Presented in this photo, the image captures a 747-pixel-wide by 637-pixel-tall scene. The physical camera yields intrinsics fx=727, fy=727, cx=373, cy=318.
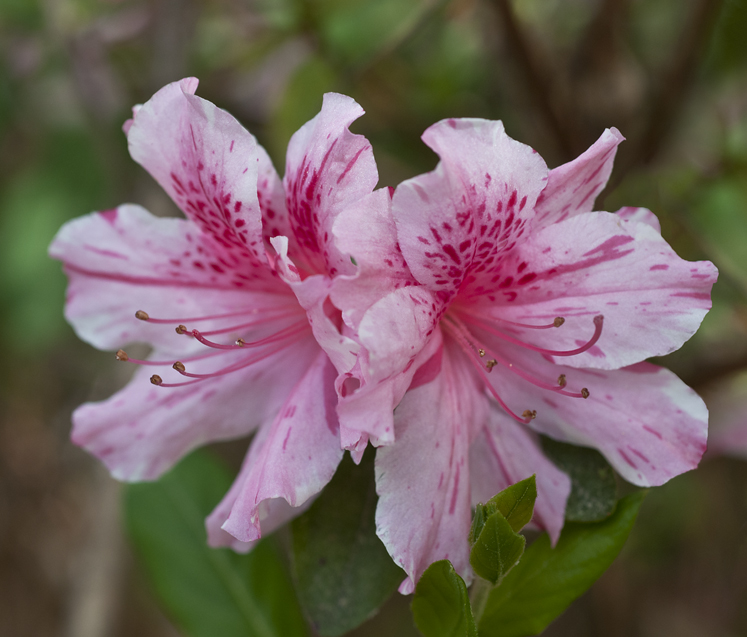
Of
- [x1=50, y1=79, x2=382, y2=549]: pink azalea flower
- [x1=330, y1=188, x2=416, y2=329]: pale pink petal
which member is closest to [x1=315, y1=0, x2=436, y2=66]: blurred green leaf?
[x1=50, y1=79, x2=382, y2=549]: pink azalea flower

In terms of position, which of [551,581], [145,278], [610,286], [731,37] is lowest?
[551,581]

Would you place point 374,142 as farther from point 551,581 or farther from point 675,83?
point 551,581

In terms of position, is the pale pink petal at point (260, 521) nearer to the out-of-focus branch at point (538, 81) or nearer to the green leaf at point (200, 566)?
the green leaf at point (200, 566)

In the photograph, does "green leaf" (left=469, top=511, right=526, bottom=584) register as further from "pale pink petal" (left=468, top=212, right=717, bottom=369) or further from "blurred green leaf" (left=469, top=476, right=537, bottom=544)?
"pale pink petal" (left=468, top=212, right=717, bottom=369)

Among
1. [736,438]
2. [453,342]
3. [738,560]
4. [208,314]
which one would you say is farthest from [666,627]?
[208,314]

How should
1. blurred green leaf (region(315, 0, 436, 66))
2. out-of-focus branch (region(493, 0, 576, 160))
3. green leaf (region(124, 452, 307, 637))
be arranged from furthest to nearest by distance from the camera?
blurred green leaf (region(315, 0, 436, 66))
out-of-focus branch (region(493, 0, 576, 160))
green leaf (region(124, 452, 307, 637))

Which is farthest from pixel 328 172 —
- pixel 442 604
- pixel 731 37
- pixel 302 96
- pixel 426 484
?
pixel 731 37
